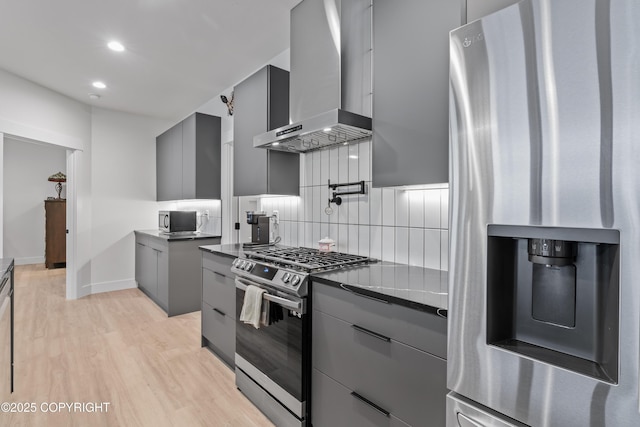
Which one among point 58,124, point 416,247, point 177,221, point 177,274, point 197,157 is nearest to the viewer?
point 416,247

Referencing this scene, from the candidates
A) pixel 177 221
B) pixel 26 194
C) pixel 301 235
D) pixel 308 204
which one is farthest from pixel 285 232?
pixel 26 194

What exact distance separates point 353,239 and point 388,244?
30 cm

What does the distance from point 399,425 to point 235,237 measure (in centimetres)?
282

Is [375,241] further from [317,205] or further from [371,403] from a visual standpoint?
[371,403]

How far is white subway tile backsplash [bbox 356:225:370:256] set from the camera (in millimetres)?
2113

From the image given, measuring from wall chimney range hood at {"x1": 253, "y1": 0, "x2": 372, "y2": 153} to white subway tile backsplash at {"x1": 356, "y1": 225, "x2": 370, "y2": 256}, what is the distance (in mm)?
615

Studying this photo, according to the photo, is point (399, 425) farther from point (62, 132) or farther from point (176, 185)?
point (62, 132)

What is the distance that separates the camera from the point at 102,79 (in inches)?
139

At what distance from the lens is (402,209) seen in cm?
191

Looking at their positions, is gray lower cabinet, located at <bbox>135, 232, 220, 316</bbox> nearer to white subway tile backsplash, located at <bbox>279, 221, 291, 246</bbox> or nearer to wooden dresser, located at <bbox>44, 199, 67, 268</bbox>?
white subway tile backsplash, located at <bbox>279, 221, 291, 246</bbox>

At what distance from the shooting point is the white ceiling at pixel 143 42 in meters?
2.25

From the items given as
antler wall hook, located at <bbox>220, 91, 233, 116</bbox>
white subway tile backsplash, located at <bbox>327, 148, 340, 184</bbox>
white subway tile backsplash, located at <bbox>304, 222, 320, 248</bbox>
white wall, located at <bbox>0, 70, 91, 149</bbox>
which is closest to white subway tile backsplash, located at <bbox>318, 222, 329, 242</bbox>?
white subway tile backsplash, located at <bbox>304, 222, 320, 248</bbox>

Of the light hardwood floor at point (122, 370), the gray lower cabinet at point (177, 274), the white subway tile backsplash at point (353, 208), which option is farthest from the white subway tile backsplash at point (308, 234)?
the gray lower cabinet at point (177, 274)

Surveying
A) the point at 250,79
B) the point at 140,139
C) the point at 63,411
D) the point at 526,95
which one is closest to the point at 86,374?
the point at 63,411
